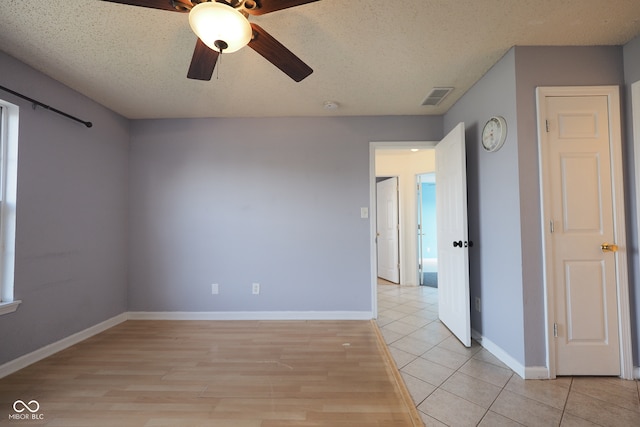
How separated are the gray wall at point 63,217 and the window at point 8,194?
3cm

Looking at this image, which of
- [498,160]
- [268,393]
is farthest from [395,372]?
[498,160]

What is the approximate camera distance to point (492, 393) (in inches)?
69.8

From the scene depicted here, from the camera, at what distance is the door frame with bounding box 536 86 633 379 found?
6.15ft

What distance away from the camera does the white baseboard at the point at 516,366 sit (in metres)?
1.90

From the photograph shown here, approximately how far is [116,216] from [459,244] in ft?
11.8

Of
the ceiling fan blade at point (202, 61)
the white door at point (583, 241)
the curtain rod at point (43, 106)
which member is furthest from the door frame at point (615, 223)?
the curtain rod at point (43, 106)

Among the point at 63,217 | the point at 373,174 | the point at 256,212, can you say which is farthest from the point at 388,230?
the point at 63,217

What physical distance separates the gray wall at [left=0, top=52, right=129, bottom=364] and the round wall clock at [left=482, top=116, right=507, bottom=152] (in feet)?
12.2

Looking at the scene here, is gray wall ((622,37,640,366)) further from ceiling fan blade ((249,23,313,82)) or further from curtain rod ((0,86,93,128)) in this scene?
curtain rod ((0,86,93,128))

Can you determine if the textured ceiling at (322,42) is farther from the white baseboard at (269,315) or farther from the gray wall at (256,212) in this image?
the white baseboard at (269,315)

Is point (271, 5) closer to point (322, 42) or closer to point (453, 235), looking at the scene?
point (322, 42)

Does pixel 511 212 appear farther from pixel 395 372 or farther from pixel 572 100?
pixel 395 372

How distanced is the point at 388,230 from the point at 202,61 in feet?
14.0

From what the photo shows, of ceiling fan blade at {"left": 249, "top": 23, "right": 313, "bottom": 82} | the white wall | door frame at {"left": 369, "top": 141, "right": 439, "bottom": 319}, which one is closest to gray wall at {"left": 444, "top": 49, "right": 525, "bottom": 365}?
door frame at {"left": 369, "top": 141, "right": 439, "bottom": 319}
